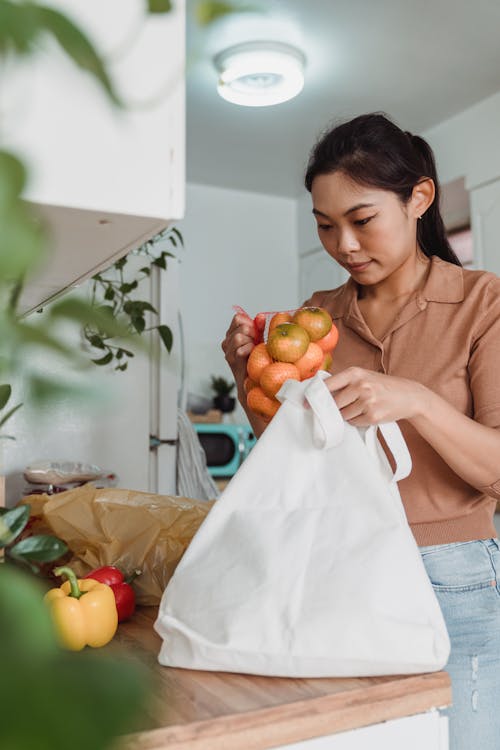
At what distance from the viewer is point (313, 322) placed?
96 centimetres

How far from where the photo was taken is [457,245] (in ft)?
13.3

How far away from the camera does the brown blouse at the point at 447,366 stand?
3.51 feet

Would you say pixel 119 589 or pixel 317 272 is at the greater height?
pixel 317 272

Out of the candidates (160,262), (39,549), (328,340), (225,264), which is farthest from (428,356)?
(225,264)

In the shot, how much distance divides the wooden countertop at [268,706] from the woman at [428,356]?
247mm

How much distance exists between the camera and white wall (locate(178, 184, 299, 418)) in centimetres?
448

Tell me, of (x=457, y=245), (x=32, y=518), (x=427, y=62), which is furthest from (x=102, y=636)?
(x=457, y=245)

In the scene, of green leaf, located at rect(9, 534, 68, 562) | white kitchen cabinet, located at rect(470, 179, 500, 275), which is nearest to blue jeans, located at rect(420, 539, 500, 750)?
green leaf, located at rect(9, 534, 68, 562)

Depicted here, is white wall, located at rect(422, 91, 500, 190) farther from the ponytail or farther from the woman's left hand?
the woman's left hand

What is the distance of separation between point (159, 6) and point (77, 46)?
6 cm

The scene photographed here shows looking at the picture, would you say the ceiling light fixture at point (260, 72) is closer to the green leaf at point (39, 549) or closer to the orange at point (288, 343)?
the orange at point (288, 343)

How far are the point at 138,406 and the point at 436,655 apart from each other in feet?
6.78

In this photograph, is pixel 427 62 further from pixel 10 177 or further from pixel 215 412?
pixel 10 177

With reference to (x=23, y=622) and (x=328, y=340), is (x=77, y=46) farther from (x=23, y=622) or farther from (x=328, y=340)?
(x=328, y=340)
